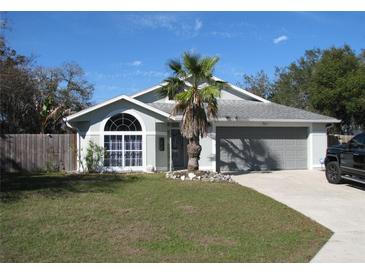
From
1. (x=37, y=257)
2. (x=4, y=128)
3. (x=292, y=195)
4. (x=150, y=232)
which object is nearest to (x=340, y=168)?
(x=292, y=195)

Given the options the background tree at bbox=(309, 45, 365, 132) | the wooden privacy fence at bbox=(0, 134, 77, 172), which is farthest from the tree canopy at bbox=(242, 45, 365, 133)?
the wooden privacy fence at bbox=(0, 134, 77, 172)

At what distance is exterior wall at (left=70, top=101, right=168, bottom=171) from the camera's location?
18.6 metres

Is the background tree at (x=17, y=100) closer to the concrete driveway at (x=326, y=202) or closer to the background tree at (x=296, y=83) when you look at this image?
the concrete driveway at (x=326, y=202)

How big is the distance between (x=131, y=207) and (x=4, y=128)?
66.1ft

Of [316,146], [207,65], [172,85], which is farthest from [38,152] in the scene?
[316,146]

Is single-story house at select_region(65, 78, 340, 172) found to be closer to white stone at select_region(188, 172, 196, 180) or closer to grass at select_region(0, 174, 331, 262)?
white stone at select_region(188, 172, 196, 180)

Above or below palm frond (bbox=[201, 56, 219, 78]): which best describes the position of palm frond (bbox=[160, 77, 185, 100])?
below

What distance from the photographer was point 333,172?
15680mm

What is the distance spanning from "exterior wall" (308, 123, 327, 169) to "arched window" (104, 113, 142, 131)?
8.62 metres

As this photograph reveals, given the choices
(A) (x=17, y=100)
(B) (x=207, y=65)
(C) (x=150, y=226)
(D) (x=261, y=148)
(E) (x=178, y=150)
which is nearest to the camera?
(C) (x=150, y=226)

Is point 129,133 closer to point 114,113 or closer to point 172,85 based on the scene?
point 114,113

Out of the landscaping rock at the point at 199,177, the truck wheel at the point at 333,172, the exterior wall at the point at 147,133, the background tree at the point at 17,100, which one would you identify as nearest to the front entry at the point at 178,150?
the exterior wall at the point at 147,133

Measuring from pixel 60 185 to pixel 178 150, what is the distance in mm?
7913

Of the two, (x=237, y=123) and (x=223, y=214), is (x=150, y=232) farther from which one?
(x=237, y=123)
